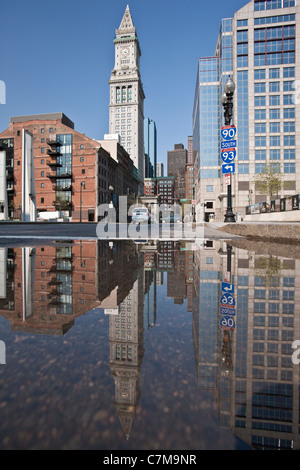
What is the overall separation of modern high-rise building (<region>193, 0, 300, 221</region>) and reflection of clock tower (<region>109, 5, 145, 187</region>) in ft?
194

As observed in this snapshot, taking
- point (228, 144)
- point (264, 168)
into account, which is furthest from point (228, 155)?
point (264, 168)

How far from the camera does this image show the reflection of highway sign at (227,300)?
2.15 metres

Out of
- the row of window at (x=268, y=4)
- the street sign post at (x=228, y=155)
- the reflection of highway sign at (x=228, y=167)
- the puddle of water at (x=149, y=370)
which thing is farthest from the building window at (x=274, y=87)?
the puddle of water at (x=149, y=370)

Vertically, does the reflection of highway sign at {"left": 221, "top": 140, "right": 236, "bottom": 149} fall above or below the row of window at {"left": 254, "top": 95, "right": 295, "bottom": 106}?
below

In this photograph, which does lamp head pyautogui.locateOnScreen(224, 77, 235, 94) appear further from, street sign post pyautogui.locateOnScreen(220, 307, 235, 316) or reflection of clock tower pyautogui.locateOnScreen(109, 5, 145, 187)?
reflection of clock tower pyautogui.locateOnScreen(109, 5, 145, 187)

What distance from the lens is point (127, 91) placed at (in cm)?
10900

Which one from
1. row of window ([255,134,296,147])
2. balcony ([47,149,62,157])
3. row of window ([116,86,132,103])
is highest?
row of window ([116,86,132,103])

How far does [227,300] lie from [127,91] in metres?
123

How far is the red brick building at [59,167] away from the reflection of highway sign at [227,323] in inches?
2081

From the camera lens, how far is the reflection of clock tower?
107500 millimetres

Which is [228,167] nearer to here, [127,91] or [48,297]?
[48,297]

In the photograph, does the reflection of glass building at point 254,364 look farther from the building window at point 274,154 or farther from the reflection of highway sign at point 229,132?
the building window at point 274,154

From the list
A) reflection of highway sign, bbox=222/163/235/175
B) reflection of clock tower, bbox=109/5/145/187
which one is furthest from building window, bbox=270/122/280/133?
reflection of clock tower, bbox=109/5/145/187

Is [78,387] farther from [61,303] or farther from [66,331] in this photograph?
[61,303]
